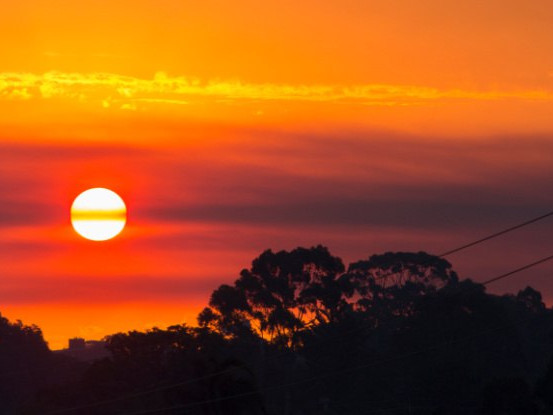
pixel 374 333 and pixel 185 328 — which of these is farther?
pixel 374 333

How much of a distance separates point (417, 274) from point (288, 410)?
63.0 m

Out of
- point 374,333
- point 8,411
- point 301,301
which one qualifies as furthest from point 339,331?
point 8,411

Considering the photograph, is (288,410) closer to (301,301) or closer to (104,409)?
(301,301)

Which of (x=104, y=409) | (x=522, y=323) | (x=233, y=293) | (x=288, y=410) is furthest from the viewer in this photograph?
(x=522, y=323)

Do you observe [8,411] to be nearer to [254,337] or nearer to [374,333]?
[254,337]

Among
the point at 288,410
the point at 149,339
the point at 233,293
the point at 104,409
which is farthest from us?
the point at 233,293

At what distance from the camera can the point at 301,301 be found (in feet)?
498

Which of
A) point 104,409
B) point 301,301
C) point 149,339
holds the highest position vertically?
point 301,301

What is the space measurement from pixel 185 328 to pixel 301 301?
40825 mm

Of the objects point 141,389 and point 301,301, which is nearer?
point 141,389

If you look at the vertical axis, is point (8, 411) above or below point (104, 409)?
above

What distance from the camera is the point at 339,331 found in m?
148

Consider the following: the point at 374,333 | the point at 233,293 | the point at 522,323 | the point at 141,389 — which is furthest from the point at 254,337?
the point at 522,323

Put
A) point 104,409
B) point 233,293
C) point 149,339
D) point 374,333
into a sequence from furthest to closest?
point 374,333 → point 233,293 → point 149,339 → point 104,409
